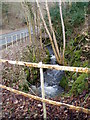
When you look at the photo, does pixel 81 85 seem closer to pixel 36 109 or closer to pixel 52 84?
pixel 36 109

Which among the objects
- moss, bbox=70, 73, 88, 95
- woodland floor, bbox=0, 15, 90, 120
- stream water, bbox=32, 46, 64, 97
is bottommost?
stream water, bbox=32, 46, 64, 97

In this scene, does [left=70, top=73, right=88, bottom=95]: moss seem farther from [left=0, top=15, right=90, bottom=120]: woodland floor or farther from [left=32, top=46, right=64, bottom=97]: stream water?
[left=32, top=46, right=64, bottom=97]: stream water

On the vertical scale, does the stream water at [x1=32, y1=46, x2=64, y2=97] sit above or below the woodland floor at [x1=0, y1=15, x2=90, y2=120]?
below

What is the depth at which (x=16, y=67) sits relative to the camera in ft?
17.9

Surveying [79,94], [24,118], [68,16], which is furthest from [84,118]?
[68,16]

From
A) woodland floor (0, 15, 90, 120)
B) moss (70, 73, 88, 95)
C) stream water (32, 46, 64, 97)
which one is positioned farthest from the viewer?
stream water (32, 46, 64, 97)

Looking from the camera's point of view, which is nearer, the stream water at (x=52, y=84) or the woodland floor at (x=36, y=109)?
the woodland floor at (x=36, y=109)

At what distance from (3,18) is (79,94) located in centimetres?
2579

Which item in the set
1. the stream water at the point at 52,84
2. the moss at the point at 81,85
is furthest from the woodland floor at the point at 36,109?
the stream water at the point at 52,84

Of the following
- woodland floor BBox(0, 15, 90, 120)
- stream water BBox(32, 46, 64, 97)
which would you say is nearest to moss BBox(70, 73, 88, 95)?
woodland floor BBox(0, 15, 90, 120)

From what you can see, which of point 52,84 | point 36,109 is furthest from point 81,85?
point 52,84

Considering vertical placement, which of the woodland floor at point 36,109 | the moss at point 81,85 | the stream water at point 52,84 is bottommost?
the stream water at point 52,84

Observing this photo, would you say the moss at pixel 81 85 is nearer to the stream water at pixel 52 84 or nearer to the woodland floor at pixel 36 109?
the woodland floor at pixel 36 109

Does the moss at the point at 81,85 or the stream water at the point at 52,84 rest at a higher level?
the moss at the point at 81,85
